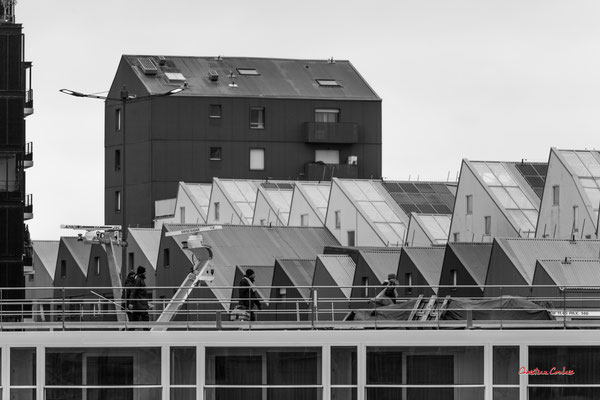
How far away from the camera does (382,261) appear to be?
307ft

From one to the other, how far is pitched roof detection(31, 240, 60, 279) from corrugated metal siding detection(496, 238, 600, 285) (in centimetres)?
6423

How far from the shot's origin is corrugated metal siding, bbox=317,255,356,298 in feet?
308

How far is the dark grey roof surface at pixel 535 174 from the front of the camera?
3767 inches

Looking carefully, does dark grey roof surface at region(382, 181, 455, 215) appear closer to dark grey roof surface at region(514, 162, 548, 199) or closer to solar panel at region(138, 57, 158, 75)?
dark grey roof surface at region(514, 162, 548, 199)

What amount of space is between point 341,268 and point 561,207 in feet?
43.2

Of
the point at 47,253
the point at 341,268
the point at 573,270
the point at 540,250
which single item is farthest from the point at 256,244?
the point at 47,253

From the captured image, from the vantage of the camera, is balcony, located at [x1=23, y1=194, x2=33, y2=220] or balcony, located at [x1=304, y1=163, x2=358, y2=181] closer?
balcony, located at [x1=23, y1=194, x2=33, y2=220]

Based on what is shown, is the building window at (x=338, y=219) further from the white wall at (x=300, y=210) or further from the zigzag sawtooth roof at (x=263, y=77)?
the zigzag sawtooth roof at (x=263, y=77)

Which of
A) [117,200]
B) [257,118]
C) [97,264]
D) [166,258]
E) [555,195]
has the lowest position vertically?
[166,258]

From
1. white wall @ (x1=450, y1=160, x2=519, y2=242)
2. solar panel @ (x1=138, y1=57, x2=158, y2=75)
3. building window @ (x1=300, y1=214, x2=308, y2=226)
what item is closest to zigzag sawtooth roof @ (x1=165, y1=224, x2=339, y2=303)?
building window @ (x1=300, y1=214, x2=308, y2=226)

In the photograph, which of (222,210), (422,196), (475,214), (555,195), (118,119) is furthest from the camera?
(118,119)

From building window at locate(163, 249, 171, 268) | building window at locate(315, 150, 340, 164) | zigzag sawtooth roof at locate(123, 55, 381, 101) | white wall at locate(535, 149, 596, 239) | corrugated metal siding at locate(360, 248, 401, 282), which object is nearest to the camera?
white wall at locate(535, 149, 596, 239)

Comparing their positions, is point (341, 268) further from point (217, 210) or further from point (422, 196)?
point (217, 210)

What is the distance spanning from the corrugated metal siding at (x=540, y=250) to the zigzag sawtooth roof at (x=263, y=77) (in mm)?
55926
